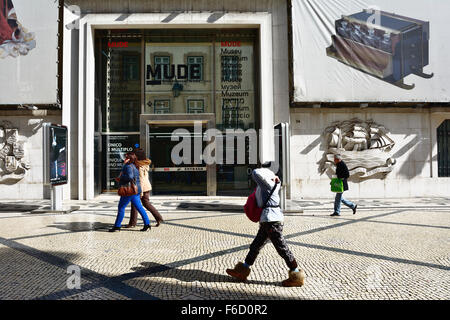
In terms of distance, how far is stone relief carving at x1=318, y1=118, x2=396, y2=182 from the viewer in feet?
40.0

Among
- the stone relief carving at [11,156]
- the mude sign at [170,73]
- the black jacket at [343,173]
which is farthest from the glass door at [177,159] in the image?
the black jacket at [343,173]

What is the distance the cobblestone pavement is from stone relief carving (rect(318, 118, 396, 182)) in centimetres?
448

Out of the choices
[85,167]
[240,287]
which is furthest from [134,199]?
[85,167]

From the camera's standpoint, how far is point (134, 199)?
21.7 feet

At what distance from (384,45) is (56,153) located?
1158cm

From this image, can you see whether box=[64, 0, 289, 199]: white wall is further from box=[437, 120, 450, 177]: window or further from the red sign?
box=[437, 120, 450, 177]: window

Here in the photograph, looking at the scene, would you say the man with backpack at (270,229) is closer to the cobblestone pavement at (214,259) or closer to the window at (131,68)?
the cobblestone pavement at (214,259)

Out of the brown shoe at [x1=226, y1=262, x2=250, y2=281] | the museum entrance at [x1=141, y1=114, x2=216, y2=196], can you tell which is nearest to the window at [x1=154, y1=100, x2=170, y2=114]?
the museum entrance at [x1=141, y1=114, x2=216, y2=196]

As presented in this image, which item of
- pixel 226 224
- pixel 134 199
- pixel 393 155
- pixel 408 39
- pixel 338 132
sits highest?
pixel 408 39
